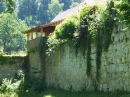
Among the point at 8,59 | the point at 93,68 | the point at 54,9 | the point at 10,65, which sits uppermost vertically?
the point at 54,9

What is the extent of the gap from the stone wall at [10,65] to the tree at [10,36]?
37.7 metres

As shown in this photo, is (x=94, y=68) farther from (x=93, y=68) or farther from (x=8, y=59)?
(x=8, y=59)

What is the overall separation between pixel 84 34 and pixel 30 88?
Answer: 26.2 ft

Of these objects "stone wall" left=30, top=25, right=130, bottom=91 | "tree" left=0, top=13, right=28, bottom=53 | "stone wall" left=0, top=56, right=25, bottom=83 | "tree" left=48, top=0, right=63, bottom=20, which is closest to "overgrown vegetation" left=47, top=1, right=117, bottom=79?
"stone wall" left=30, top=25, right=130, bottom=91

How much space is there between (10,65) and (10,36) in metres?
40.7

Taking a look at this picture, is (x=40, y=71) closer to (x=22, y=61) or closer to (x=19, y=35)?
(x=22, y=61)

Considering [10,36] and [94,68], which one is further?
[10,36]

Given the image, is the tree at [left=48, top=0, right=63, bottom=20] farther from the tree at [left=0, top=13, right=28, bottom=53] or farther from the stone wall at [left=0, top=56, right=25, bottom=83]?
the stone wall at [left=0, top=56, right=25, bottom=83]

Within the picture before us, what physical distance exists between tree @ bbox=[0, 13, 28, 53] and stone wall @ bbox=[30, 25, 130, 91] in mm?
44610

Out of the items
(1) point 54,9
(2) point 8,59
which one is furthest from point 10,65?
(1) point 54,9

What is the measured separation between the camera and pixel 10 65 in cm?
3005

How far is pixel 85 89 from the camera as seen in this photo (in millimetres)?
17828

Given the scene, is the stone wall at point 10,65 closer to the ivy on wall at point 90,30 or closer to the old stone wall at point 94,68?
the old stone wall at point 94,68

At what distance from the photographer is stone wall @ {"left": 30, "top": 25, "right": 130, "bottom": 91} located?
14.4 metres
